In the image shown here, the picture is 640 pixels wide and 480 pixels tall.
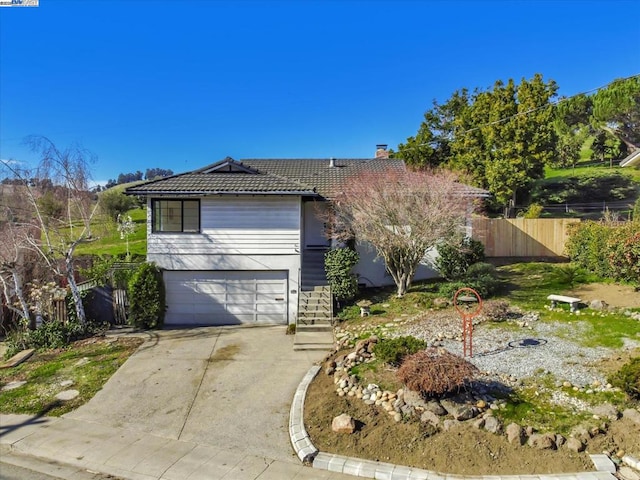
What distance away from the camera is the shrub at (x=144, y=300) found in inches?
547

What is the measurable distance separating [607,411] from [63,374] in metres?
11.4

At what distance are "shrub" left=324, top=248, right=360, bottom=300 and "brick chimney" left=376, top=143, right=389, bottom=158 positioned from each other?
443 inches

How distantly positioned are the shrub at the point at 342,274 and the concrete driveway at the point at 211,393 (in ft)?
8.63

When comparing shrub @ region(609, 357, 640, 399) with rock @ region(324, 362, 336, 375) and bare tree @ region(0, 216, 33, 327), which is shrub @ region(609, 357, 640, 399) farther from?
bare tree @ region(0, 216, 33, 327)

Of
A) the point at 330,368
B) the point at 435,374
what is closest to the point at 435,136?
the point at 330,368

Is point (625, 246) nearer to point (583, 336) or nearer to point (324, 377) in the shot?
point (583, 336)

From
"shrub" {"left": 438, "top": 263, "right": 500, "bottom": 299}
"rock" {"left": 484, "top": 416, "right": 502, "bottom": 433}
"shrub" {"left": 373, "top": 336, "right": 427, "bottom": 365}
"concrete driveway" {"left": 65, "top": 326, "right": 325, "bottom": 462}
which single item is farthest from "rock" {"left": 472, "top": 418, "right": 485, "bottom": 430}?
"shrub" {"left": 438, "top": 263, "right": 500, "bottom": 299}

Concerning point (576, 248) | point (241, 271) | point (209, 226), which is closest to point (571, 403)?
point (241, 271)

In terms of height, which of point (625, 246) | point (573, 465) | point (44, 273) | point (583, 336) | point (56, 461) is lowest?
point (56, 461)

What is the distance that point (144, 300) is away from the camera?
14.0m

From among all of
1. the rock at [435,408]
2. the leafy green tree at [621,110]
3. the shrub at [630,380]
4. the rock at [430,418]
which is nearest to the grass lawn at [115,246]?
the rock at [435,408]

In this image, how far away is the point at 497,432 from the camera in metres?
6.35

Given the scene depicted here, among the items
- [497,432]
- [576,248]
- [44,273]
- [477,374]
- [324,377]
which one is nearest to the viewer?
[497,432]

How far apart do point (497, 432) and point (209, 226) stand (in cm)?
1137
